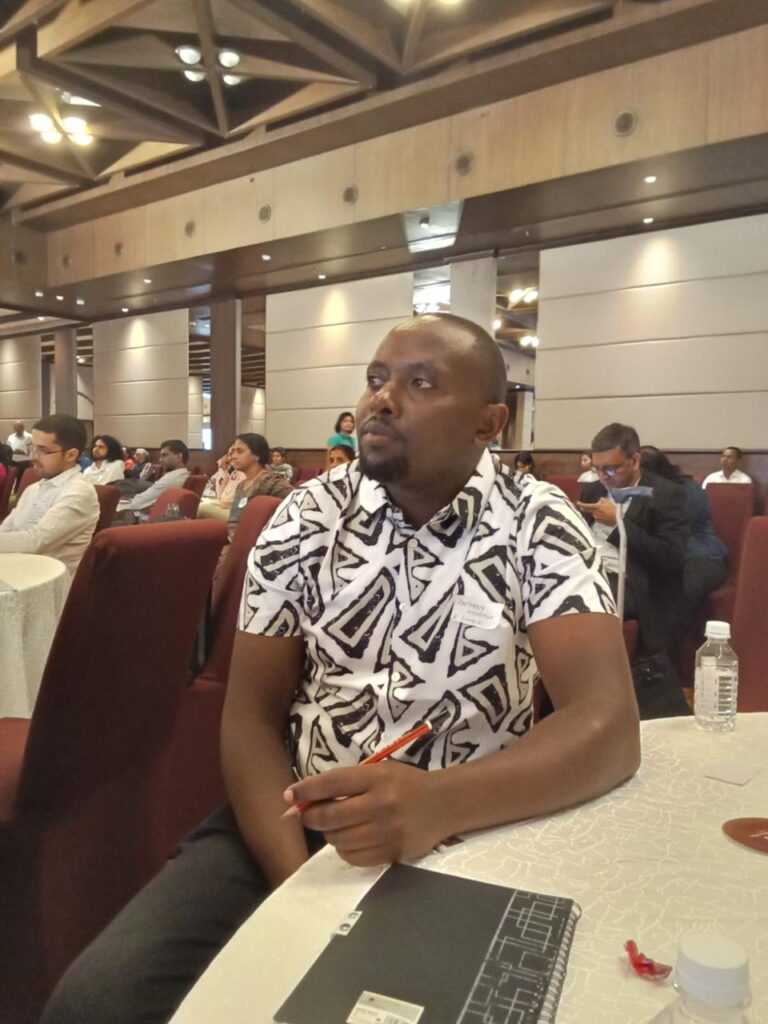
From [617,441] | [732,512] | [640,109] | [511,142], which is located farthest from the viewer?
[511,142]

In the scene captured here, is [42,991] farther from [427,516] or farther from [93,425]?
[93,425]

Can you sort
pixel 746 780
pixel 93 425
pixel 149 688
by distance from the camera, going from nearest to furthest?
pixel 746 780, pixel 149 688, pixel 93 425

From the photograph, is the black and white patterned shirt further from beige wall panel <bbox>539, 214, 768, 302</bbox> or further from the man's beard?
beige wall panel <bbox>539, 214, 768, 302</bbox>

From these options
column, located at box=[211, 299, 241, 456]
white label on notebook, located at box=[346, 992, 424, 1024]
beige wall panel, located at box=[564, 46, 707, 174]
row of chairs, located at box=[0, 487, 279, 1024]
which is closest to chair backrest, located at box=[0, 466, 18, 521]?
row of chairs, located at box=[0, 487, 279, 1024]

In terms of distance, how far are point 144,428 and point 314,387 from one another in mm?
3173

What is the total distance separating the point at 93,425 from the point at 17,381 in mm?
2113

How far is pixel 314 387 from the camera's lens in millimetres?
9039

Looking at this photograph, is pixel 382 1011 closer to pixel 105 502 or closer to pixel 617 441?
pixel 617 441

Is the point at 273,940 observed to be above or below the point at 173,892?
above

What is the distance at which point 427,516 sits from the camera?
3.61 feet

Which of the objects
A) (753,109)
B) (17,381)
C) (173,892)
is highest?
(753,109)

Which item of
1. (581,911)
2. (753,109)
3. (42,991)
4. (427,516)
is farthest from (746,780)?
(753,109)

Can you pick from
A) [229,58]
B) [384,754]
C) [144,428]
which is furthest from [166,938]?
[144,428]

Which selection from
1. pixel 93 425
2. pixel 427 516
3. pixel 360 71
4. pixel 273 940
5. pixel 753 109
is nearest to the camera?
pixel 273 940
